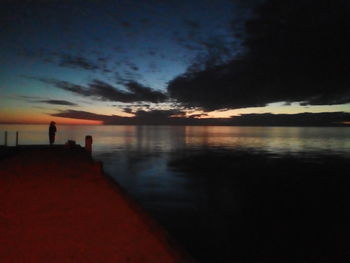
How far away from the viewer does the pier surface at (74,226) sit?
5363 mm

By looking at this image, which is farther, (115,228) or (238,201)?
(238,201)

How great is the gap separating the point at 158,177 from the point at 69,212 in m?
21.9

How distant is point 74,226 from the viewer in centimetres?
679

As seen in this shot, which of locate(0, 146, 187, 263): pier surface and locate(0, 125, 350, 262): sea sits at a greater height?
locate(0, 146, 187, 263): pier surface

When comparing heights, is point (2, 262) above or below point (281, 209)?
above

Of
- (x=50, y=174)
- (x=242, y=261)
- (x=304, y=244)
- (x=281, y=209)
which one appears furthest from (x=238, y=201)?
(x=50, y=174)

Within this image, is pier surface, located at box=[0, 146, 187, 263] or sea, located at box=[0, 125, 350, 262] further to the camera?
sea, located at box=[0, 125, 350, 262]

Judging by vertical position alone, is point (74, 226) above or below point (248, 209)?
above

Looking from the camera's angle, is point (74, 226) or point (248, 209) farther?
point (248, 209)

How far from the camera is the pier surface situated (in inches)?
211

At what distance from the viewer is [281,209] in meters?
18.7

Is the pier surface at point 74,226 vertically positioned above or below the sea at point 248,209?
above

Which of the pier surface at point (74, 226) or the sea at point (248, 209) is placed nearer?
the pier surface at point (74, 226)

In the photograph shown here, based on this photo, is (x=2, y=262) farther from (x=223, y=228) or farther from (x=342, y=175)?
(x=342, y=175)
